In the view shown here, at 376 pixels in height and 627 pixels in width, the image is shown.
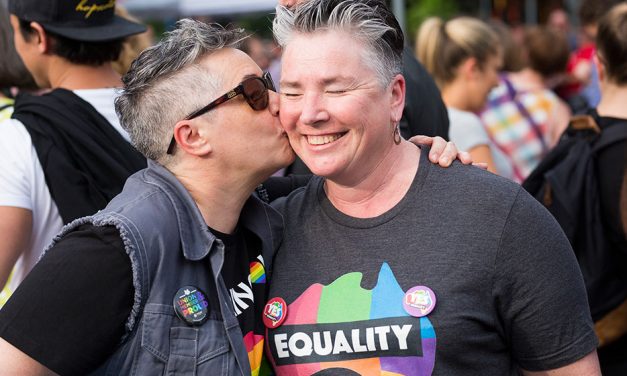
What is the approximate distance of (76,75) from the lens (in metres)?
3.52

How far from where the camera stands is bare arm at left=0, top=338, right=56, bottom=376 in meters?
2.18

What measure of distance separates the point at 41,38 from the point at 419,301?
6.43 feet

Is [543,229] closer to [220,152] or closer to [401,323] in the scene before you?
[401,323]

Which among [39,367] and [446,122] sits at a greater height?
[39,367]

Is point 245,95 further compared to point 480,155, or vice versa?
point 480,155

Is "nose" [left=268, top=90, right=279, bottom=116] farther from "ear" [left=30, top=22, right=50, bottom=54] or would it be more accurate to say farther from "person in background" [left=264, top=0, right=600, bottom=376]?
"ear" [left=30, top=22, right=50, bottom=54]

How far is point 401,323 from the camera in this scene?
94.3 inches

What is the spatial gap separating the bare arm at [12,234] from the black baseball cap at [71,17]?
77cm

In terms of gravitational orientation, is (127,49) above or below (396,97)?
below

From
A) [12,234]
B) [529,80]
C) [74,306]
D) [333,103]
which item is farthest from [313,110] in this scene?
[529,80]

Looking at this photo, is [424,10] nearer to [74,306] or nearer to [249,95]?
[249,95]

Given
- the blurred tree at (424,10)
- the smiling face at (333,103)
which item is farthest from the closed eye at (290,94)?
the blurred tree at (424,10)

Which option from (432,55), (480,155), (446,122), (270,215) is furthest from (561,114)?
(270,215)

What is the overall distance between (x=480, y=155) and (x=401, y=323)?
2651mm
